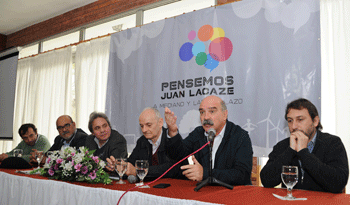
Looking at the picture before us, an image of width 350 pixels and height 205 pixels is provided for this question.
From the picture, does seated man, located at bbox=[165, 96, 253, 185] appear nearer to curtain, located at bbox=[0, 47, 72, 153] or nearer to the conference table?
the conference table

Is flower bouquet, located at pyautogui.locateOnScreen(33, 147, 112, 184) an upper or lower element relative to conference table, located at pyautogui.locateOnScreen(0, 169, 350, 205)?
upper

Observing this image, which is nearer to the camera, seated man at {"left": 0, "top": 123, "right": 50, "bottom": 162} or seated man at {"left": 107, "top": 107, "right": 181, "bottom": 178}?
seated man at {"left": 107, "top": 107, "right": 181, "bottom": 178}

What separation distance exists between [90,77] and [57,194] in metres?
3.23

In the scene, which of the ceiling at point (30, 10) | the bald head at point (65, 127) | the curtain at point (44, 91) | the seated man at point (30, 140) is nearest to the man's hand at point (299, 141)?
the bald head at point (65, 127)

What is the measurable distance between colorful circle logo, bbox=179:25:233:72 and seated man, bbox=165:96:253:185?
116cm

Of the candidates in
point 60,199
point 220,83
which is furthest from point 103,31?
point 60,199

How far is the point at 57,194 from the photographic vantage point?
6.98ft

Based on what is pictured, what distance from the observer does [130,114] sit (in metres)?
4.26

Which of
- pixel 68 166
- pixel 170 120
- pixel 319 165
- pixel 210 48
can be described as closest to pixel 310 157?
pixel 319 165

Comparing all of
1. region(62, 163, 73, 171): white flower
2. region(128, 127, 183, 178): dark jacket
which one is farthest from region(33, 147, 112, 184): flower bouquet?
region(128, 127, 183, 178): dark jacket

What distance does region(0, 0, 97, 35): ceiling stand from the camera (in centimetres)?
537

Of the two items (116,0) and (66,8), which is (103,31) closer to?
(116,0)

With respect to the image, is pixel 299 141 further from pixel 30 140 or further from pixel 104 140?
pixel 30 140

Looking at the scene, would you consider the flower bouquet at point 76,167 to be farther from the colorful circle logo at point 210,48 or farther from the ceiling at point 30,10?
the ceiling at point 30,10
